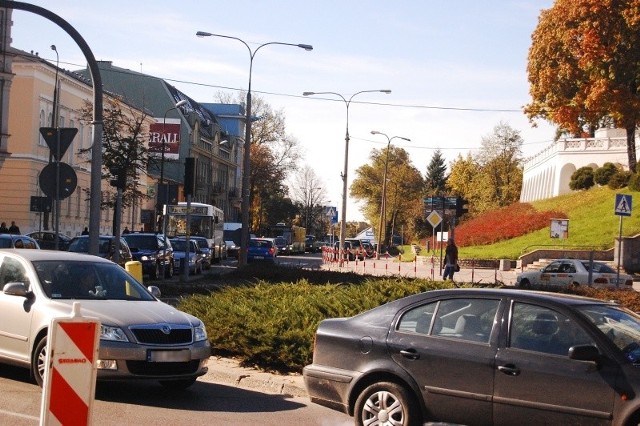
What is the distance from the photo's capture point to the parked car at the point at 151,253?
35656 mm

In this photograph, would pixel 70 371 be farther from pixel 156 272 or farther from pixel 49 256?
pixel 156 272

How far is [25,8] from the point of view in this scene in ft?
60.2

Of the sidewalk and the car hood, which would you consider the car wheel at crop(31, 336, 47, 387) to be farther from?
the sidewalk

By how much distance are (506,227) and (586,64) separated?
56.3ft

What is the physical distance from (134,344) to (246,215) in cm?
2821

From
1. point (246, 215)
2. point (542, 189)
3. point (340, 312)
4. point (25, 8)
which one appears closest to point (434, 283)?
point (340, 312)

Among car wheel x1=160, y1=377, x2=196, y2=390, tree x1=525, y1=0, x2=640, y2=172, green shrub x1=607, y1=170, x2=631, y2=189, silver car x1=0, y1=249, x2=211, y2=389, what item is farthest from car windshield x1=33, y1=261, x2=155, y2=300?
green shrub x1=607, y1=170, x2=631, y2=189

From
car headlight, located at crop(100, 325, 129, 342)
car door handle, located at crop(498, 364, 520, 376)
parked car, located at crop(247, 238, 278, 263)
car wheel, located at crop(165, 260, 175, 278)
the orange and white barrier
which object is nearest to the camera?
the orange and white barrier

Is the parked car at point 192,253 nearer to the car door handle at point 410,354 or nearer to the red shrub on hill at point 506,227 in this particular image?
the red shrub on hill at point 506,227

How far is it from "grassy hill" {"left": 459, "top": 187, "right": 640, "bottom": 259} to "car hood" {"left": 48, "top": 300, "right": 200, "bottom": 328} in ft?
156

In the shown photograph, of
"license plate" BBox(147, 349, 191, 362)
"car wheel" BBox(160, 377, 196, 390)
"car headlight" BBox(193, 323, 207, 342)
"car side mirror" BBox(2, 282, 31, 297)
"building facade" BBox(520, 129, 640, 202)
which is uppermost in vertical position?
"building facade" BBox(520, 129, 640, 202)

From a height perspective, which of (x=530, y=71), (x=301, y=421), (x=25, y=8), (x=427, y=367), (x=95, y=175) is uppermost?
(x=530, y=71)

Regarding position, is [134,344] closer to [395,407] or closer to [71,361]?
[395,407]

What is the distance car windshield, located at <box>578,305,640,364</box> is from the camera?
824 centimetres
